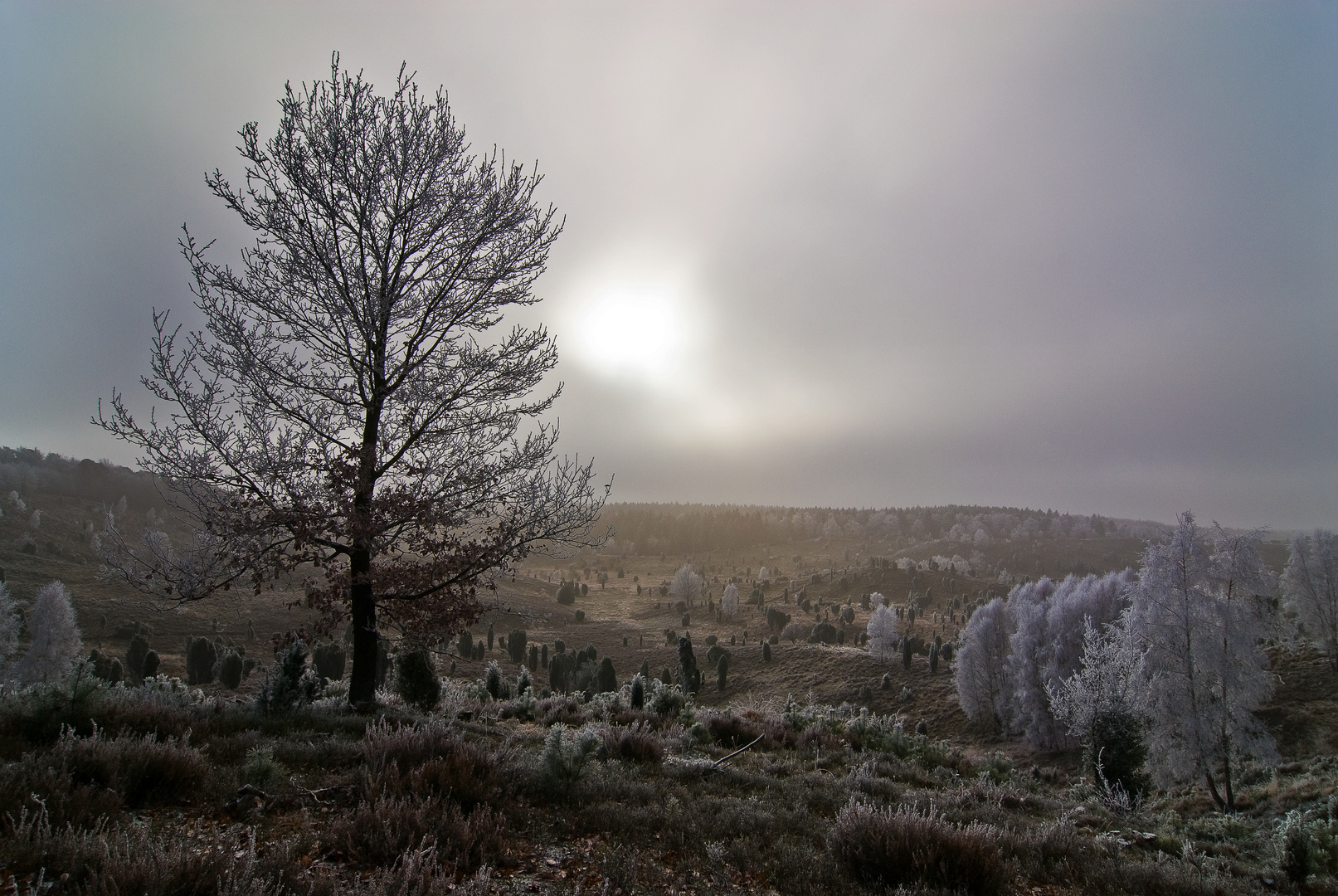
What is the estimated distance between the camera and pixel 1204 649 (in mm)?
25703

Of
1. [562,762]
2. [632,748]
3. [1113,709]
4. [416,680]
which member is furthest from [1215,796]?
[562,762]

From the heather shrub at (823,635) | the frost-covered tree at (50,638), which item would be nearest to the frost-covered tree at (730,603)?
the heather shrub at (823,635)

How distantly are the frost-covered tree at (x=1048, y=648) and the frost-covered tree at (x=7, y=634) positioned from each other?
270ft

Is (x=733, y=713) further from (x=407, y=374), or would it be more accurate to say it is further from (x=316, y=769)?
(x=407, y=374)

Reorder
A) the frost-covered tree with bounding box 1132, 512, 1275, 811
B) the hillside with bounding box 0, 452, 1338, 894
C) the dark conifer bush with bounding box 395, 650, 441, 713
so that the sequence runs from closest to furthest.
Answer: the hillside with bounding box 0, 452, 1338, 894 < the dark conifer bush with bounding box 395, 650, 441, 713 < the frost-covered tree with bounding box 1132, 512, 1275, 811

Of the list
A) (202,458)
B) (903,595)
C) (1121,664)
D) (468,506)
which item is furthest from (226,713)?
(903,595)

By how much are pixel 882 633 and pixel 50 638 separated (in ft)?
281

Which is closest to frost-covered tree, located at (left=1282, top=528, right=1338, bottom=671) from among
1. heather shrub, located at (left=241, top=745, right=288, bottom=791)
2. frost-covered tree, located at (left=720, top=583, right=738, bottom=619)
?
frost-covered tree, located at (left=720, top=583, right=738, bottom=619)

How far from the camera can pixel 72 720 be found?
5.90 m

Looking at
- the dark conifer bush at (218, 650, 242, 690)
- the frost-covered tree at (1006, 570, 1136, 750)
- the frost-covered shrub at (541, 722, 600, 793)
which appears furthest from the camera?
the frost-covered tree at (1006, 570, 1136, 750)

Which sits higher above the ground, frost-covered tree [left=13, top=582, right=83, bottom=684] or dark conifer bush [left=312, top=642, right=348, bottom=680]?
frost-covered tree [left=13, top=582, right=83, bottom=684]

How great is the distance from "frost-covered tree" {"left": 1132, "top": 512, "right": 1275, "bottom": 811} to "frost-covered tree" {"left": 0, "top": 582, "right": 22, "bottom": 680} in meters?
72.0

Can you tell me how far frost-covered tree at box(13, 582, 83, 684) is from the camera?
44.0 metres

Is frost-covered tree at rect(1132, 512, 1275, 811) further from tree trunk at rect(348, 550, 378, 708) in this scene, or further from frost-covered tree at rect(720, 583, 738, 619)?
frost-covered tree at rect(720, 583, 738, 619)
